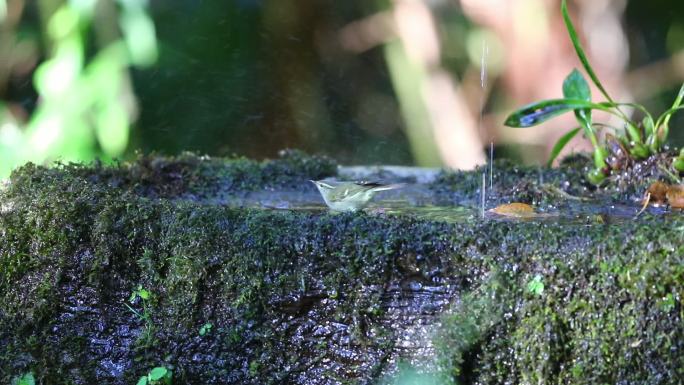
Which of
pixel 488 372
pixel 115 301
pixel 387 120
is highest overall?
pixel 387 120

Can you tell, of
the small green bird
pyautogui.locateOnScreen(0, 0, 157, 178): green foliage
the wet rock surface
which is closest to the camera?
the wet rock surface

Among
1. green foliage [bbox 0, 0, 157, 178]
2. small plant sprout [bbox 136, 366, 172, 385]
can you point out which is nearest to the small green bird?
small plant sprout [bbox 136, 366, 172, 385]

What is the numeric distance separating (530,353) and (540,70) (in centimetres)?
491

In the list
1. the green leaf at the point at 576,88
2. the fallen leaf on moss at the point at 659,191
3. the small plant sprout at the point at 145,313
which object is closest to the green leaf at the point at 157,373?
the small plant sprout at the point at 145,313

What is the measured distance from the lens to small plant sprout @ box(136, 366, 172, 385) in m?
2.47

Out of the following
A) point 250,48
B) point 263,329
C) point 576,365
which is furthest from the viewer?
point 250,48

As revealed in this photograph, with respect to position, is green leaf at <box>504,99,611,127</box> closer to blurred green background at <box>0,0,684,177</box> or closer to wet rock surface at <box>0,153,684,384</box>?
wet rock surface at <box>0,153,684,384</box>

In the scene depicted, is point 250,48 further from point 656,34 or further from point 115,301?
point 115,301

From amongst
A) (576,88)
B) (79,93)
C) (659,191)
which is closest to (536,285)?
(659,191)

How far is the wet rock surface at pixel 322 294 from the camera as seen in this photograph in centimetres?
221

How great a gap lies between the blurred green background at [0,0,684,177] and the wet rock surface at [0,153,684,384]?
3275 millimetres

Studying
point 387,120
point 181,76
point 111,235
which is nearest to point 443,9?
point 387,120

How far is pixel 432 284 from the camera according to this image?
2.36 meters

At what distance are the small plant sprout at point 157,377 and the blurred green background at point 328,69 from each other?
11.7ft
